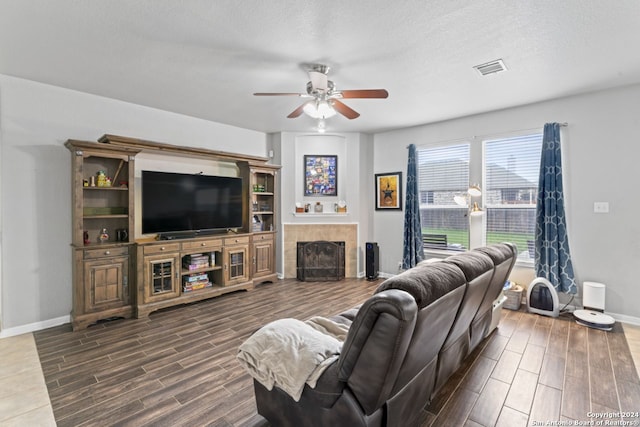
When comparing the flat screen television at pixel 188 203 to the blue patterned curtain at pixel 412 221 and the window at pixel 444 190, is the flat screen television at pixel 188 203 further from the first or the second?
the window at pixel 444 190

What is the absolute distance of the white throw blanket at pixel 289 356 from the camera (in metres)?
1.39

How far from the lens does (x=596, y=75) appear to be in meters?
3.07

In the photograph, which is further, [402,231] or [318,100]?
[402,231]

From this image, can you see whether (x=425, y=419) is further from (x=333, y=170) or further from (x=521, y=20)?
(x=333, y=170)

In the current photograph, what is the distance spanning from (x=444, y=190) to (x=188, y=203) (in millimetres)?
4023

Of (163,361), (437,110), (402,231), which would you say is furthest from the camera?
(402,231)

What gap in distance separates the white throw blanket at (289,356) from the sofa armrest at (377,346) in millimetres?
147

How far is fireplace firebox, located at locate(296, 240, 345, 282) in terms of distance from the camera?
211 inches

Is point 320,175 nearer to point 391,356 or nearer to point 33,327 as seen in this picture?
point 33,327

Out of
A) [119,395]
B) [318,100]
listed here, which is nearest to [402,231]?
[318,100]

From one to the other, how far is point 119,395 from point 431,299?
227cm

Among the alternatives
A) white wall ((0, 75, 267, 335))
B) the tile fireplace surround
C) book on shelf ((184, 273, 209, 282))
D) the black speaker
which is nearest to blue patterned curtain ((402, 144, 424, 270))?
the black speaker

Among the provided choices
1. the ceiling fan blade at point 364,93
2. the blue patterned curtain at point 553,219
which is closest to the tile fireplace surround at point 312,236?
the blue patterned curtain at point 553,219

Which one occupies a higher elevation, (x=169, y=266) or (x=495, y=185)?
(x=495, y=185)
